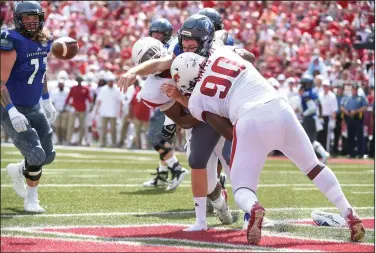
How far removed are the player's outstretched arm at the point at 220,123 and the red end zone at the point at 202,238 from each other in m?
0.69

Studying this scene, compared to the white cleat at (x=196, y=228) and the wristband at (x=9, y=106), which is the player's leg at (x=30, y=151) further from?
the white cleat at (x=196, y=228)

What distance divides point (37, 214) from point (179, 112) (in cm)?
147

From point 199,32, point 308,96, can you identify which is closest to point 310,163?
point 199,32

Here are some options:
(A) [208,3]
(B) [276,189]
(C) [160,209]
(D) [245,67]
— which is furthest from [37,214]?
(A) [208,3]

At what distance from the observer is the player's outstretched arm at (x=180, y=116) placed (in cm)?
645

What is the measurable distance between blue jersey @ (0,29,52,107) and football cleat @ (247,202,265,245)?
9.61 ft

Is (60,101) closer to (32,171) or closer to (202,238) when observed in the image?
(32,171)

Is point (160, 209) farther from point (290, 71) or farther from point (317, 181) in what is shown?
point (290, 71)

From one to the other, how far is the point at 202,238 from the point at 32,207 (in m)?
2.14

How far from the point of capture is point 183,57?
5.76 metres

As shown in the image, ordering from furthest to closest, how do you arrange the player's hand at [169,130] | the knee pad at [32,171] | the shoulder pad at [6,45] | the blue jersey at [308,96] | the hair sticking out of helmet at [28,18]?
the blue jersey at [308,96], the player's hand at [169,130], the knee pad at [32,171], the hair sticking out of helmet at [28,18], the shoulder pad at [6,45]

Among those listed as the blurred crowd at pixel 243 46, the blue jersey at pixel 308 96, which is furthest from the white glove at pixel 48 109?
the blurred crowd at pixel 243 46

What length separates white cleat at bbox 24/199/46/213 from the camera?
724cm

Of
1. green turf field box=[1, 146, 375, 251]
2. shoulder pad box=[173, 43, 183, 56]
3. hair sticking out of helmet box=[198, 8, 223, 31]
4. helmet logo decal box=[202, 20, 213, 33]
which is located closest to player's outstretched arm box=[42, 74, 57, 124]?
green turf field box=[1, 146, 375, 251]
